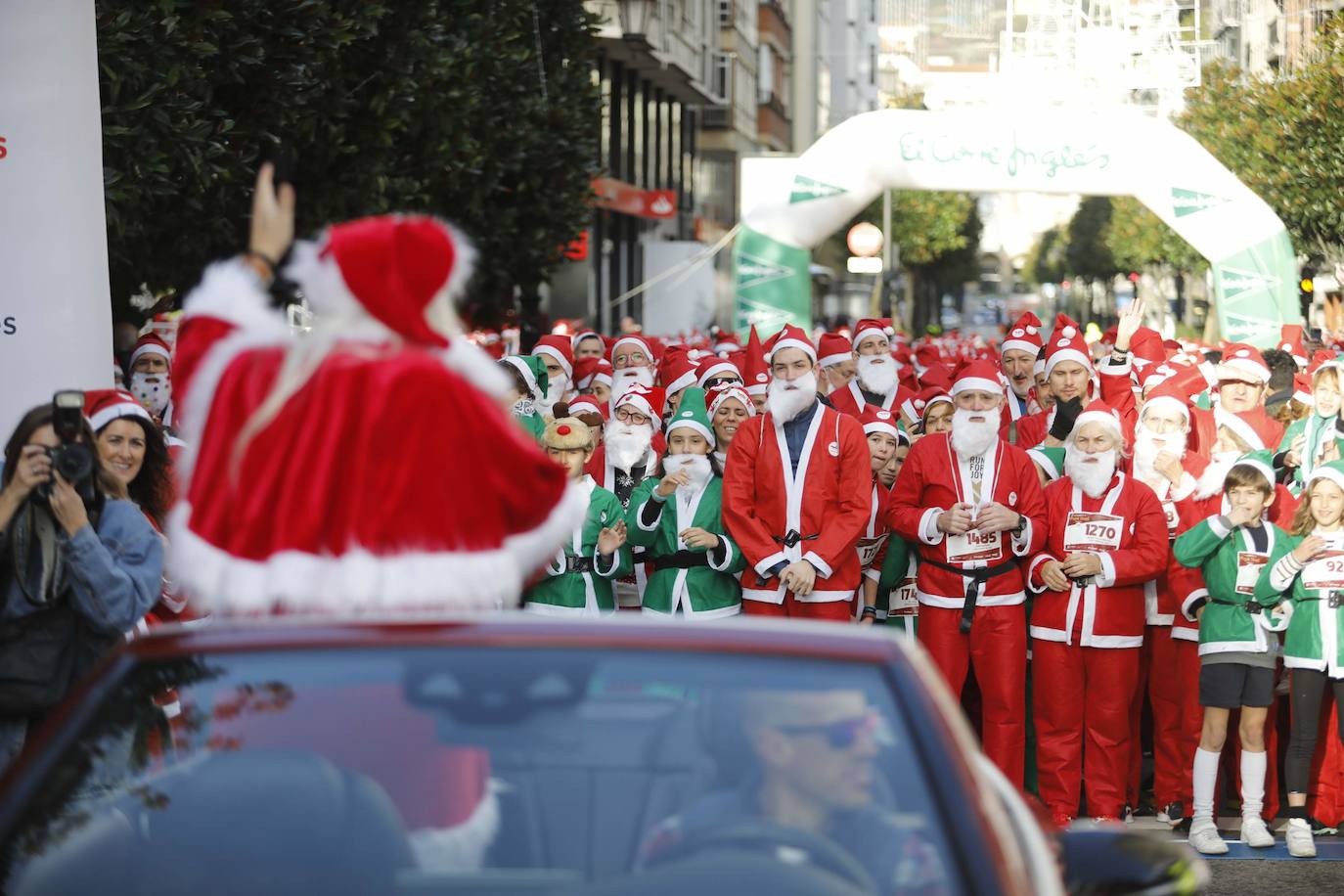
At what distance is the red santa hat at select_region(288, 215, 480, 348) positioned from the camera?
4.08 metres

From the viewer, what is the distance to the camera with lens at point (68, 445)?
5.30 meters

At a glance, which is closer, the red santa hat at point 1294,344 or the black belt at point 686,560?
the black belt at point 686,560

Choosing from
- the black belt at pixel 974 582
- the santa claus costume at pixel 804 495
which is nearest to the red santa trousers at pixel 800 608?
the santa claus costume at pixel 804 495

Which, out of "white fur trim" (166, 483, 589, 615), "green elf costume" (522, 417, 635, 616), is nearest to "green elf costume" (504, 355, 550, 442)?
"green elf costume" (522, 417, 635, 616)

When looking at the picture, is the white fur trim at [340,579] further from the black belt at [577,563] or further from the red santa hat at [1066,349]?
the red santa hat at [1066,349]

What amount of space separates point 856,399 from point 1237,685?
13.4ft

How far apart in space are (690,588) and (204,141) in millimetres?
5733

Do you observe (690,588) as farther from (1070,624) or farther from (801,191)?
(801,191)

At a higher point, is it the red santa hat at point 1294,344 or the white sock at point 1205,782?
the red santa hat at point 1294,344

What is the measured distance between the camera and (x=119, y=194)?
11461mm

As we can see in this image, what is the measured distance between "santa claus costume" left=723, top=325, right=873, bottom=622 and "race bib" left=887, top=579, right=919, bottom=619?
1.99 feet

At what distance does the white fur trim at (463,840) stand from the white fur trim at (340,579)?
91 centimetres

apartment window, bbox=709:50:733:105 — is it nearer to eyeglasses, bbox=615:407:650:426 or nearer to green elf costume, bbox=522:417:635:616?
eyeglasses, bbox=615:407:650:426

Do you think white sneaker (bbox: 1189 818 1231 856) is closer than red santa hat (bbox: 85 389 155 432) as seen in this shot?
No
